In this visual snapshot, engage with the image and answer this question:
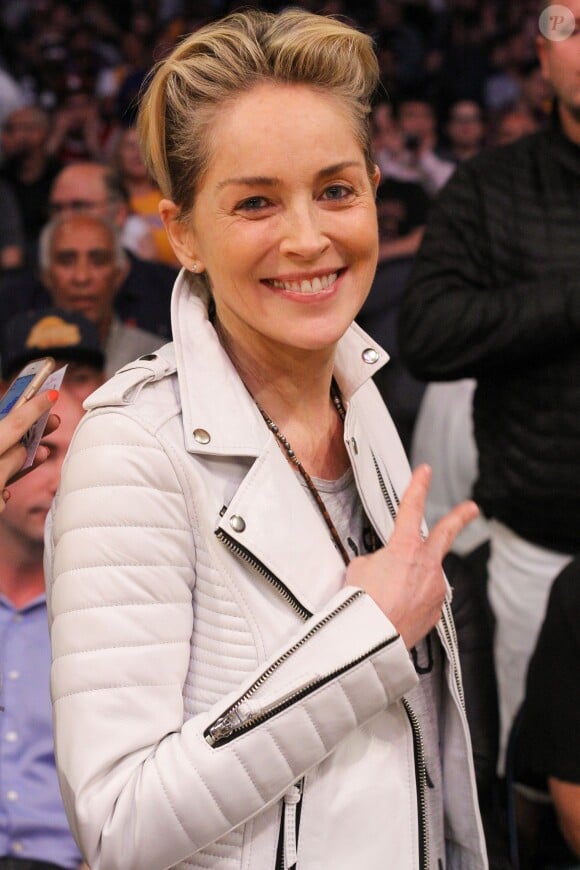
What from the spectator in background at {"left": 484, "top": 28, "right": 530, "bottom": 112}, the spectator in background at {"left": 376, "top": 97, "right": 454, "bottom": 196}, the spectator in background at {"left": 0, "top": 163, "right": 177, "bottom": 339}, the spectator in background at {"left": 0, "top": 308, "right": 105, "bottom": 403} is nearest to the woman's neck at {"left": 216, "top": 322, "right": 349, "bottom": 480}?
the spectator in background at {"left": 0, "top": 308, "right": 105, "bottom": 403}

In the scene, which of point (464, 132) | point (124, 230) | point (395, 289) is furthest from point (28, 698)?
point (464, 132)

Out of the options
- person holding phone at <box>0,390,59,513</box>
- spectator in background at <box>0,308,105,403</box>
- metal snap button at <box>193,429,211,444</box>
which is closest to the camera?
metal snap button at <box>193,429,211,444</box>

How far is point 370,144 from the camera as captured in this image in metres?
1.45

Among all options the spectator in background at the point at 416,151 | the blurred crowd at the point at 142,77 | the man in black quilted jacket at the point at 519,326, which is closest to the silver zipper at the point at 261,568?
the man in black quilted jacket at the point at 519,326

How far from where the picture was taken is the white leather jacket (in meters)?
1.18

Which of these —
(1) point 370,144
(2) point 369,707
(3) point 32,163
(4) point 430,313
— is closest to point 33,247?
(3) point 32,163

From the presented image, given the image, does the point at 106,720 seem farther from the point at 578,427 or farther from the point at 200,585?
the point at 578,427

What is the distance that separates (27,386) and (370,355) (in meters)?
0.46

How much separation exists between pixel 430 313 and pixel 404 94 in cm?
528

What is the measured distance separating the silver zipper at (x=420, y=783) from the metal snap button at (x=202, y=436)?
0.39m

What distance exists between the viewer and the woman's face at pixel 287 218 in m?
1.30

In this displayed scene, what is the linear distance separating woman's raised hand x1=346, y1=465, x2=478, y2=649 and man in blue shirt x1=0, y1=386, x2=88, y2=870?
3.08 ft

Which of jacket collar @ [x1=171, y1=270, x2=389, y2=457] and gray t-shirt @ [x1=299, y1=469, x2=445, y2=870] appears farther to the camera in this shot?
gray t-shirt @ [x1=299, y1=469, x2=445, y2=870]

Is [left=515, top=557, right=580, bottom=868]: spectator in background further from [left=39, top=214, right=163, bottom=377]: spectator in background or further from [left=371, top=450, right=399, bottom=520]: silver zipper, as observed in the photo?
[left=39, top=214, right=163, bottom=377]: spectator in background
